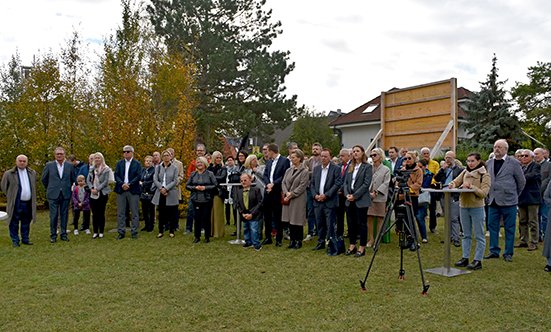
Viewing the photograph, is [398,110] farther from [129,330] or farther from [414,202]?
[129,330]

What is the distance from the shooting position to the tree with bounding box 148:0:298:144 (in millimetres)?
21203

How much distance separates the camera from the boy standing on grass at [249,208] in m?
8.35

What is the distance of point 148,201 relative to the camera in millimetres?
10305

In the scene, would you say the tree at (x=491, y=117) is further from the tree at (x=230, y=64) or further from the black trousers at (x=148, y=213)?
the black trousers at (x=148, y=213)

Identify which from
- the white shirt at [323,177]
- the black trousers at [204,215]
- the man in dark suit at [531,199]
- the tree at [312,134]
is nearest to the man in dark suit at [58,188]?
the black trousers at [204,215]

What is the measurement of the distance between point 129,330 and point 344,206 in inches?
200

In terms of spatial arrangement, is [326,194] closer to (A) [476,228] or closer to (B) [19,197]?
(A) [476,228]

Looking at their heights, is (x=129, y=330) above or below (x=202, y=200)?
below

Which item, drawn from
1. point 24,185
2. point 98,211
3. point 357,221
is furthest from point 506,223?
point 24,185

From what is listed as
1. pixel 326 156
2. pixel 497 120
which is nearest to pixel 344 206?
pixel 326 156

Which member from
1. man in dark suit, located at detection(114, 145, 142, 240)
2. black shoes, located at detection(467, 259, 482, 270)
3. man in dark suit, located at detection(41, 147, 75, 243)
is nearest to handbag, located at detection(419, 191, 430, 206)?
black shoes, located at detection(467, 259, 482, 270)

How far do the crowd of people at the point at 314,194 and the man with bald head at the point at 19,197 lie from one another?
0.07ft

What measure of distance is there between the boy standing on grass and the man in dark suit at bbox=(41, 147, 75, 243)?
4110 millimetres

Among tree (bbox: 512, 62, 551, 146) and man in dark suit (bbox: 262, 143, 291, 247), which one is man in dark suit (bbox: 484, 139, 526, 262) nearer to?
man in dark suit (bbox: 262, 143, 291, 247)
